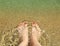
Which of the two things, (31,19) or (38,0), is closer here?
(31,19)

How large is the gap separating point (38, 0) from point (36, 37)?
48 centimetres

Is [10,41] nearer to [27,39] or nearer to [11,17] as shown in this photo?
[27,39]

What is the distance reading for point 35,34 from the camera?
146 cm

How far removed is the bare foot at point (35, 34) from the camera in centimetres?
137

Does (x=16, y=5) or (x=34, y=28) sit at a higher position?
(x=16, y=5)

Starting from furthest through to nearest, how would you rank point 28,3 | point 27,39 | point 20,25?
point 28,3 < point 20,25 < point 27,39

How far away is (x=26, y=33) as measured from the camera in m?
1.47

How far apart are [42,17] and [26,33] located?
29 cm

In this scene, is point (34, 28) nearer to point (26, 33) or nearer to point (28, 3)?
point (26, 33)

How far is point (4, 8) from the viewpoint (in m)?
1.69

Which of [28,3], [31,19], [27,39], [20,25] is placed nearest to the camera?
[27,39]

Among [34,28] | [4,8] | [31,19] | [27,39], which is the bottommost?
[27,39]

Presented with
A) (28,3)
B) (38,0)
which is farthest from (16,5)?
(38,0)

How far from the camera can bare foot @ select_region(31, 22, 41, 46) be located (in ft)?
4.49
